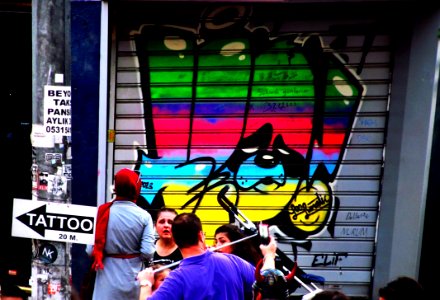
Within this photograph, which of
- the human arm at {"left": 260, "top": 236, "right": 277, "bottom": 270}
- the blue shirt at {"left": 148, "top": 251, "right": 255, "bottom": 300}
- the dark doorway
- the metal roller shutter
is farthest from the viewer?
the dark doorway

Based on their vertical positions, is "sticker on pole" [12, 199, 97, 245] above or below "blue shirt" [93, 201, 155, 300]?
above

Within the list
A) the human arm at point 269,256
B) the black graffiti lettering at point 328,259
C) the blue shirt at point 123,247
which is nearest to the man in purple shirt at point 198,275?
the human arm at point 269,256

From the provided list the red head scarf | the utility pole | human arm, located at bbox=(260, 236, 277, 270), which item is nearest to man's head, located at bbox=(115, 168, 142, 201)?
the red head scarf

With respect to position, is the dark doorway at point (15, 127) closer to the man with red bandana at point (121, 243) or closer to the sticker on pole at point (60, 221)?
the man with red bandana at point (121, 243)

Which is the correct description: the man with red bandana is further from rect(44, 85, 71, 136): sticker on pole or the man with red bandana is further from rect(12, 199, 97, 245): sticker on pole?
rect(44, 85, 71, 136): sticker on pole

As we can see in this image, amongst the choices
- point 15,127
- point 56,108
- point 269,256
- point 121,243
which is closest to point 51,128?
point 56,108

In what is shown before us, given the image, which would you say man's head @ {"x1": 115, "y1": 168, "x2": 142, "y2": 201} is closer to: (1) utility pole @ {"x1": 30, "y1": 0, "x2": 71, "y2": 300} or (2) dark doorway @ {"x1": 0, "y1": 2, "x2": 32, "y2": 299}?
(1) utility pole @ {"x1": 30, "y1": 0, "x2": 71, "y2": 300}

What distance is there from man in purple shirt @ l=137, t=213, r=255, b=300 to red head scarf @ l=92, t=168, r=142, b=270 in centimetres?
132

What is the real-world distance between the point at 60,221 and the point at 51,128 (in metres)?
0.77

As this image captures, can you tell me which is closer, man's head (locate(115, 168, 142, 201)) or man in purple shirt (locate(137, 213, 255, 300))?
man in purple shirt (locate(137, 213, 255, 300))

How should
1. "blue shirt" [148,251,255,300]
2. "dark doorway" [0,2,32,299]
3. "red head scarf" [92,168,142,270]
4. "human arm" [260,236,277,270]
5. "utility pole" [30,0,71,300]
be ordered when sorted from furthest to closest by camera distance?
"dark doorway" [0,2,32,299] < "red head scarf" [92,168,142,270] < "utility pole" [30,0,71,300] < "human arm" [260,236,277,270] < "blue shirt" [148,251,255,300]

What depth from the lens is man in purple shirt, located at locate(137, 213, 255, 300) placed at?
9.67ft

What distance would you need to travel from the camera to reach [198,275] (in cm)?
298

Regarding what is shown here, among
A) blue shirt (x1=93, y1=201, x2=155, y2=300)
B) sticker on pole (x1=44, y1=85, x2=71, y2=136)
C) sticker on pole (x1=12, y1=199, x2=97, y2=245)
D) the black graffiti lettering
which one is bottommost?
the black graffiti lettering
